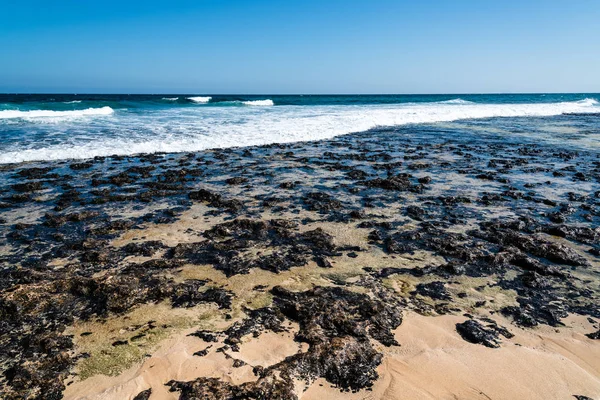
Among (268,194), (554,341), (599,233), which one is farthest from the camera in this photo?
(268,194)

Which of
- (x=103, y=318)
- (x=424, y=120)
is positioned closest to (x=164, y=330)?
(x=103, y=318)

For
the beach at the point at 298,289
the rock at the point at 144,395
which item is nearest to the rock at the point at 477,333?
the beach at the point at 298,289

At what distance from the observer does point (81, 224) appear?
620 centimetres

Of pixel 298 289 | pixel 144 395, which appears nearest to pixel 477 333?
pixel 298 289

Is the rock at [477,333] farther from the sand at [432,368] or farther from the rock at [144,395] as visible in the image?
the rock at [144,395]

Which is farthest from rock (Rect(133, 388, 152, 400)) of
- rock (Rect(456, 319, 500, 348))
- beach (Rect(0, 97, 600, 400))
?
rock (Rect(456, 319, 500, 348))

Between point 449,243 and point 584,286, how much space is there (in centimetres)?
162

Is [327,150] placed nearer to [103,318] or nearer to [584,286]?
[584,286]

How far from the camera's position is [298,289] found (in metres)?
4.31

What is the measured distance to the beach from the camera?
3.01 m

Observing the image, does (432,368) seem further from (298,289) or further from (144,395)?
(144,395)

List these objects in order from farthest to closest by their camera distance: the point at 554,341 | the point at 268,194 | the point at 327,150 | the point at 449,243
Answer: the point at 327,150, the point at 268,194, the point at 449,243, the point at 554,341

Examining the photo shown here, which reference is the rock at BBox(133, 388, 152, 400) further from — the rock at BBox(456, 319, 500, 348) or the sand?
the rock at BBox(456, 319, 500, 348)

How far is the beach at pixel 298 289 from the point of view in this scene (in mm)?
3008
